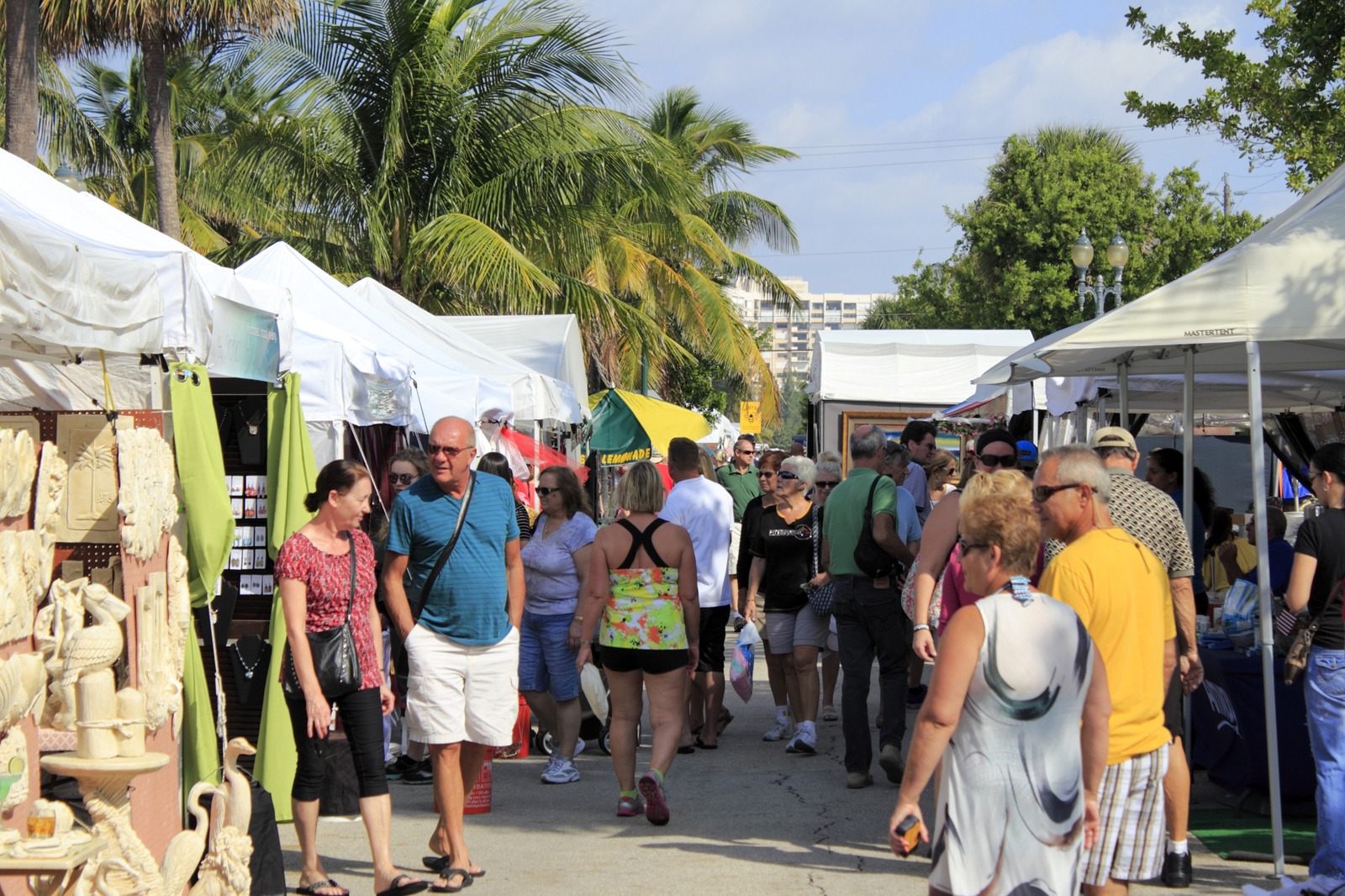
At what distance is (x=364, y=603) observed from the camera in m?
5.48

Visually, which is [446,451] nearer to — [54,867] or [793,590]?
[54,867]

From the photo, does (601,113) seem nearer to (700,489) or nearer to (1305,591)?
(700,489)

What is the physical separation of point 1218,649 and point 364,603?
480 cm

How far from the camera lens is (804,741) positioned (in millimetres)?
8648

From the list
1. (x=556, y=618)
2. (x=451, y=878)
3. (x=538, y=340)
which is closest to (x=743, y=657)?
(x=556, y=618)

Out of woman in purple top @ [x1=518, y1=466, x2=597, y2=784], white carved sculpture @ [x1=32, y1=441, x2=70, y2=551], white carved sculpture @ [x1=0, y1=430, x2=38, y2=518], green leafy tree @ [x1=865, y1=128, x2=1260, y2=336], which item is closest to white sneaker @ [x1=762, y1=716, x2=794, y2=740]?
woman in purple top @ [x1=518, y1=466, x2=597, y2=784]

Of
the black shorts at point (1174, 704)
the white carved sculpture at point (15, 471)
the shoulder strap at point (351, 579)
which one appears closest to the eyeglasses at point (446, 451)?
the shoulder strap at point (351, 579)

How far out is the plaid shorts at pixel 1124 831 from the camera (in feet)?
13.4

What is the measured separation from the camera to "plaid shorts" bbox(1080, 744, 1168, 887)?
13.4 feet

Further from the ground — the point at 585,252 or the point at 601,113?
the point at 601,113

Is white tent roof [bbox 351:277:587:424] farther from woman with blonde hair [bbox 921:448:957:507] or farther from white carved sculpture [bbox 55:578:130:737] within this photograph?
white carved sculpture [bbox 55:578:130:737]

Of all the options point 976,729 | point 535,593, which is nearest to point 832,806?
point 535,593

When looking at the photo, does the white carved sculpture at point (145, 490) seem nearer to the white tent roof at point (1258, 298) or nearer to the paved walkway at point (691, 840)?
the paved walkway at point (691, 840)

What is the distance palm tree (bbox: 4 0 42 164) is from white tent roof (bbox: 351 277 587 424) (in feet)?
10.9
